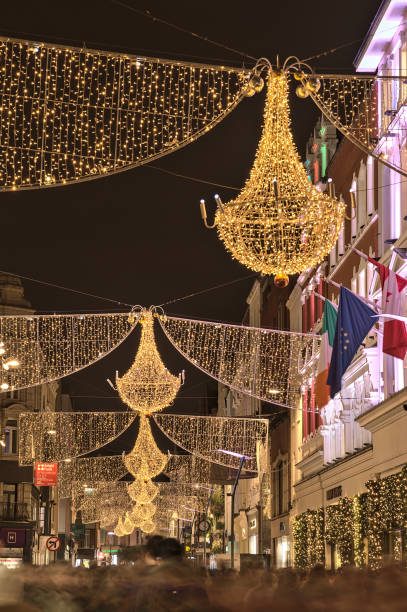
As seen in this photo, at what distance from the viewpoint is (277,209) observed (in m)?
15.1

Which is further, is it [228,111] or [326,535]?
[326,535]

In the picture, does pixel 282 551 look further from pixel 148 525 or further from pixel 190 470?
pixel 148 525

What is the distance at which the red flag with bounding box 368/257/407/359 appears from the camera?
2234cm

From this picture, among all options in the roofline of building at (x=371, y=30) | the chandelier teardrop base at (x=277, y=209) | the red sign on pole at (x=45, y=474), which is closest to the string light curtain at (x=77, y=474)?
the red sign on pole at (x=45, y=474)

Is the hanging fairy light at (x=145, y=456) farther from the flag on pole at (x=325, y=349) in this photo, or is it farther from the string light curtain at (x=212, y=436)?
the flag on pole at (x=325, y=349)

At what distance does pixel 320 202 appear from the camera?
15344 millimetres

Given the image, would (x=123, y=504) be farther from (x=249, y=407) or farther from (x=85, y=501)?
(x=249, y=407)

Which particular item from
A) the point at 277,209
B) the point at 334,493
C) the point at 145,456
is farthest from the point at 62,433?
the point at 277,209

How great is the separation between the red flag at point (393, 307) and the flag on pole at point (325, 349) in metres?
4.37

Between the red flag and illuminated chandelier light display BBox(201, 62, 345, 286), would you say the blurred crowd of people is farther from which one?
the red flag

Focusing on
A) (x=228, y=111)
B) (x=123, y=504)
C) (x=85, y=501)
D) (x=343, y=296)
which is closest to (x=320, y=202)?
(x=228, y=111)

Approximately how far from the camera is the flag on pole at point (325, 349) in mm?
27453

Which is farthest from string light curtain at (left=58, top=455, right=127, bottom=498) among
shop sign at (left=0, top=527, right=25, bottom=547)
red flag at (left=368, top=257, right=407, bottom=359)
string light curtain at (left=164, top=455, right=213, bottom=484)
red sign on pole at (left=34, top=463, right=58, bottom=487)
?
red flag at (left=368, top=257, right=407, bottom=359)

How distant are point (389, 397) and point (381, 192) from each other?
5.48 meters
